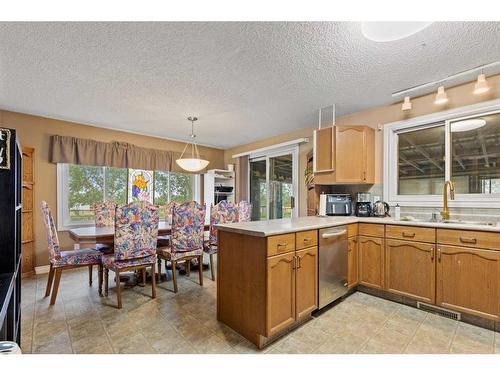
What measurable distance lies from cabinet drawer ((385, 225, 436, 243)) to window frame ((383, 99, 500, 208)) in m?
0.68

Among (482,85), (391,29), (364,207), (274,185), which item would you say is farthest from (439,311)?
(274,185)

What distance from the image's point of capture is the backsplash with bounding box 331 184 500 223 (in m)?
2.44

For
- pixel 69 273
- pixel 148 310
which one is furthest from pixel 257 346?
pixel 69 273

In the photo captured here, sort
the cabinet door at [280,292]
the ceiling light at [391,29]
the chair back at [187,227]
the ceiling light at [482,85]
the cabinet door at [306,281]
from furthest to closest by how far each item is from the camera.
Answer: the chair back at [187,227]
the ceiling light at [482,85]
the cabinet door at [306,281]
the cabinet door at [280,292]
the ceiling light at [391,29]

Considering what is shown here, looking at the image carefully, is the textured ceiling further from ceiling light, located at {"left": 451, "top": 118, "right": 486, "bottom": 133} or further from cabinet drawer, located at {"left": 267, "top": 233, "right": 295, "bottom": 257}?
cabinet drawer, located at {"left": 267, "top": 233, "right": 295, "bottom": 257}

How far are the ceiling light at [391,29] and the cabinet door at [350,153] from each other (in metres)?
1.76

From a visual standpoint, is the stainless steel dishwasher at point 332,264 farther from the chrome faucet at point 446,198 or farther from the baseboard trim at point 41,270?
the baseboard trim at point 41,270

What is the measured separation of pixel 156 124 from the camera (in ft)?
13.1

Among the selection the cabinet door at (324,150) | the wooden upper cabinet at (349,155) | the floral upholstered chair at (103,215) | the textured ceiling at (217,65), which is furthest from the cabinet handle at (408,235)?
the floral upholstered chair at (103,215)

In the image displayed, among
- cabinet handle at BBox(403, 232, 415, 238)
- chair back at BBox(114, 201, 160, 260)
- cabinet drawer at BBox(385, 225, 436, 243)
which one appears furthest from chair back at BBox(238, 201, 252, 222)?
cabinet handle at BBox(403, 232, 415, 238)

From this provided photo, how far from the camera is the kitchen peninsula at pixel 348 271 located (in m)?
1.76

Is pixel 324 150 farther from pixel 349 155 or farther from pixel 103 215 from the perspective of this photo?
pixel 103 215

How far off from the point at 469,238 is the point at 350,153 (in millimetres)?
1484
